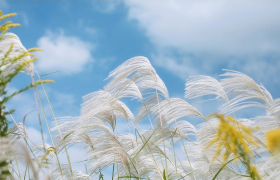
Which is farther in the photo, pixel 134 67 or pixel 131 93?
pixel 131 93

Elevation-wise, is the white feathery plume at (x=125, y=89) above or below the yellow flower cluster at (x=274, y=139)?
above

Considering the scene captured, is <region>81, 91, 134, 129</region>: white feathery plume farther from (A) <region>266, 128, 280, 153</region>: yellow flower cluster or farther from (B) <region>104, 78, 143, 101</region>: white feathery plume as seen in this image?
(A) <region>266, 128, 280, 153</region>: yellow flower cluster

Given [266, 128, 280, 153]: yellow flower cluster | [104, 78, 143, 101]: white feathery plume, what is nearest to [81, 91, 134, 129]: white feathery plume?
[104, 78, 143, 101]: white feathery plume

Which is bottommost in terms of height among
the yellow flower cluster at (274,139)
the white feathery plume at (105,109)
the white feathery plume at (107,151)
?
the yellow flower cluster at (274,139)

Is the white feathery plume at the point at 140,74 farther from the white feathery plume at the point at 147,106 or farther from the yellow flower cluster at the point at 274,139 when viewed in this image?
the yellow flower cluster at the point at 274,139

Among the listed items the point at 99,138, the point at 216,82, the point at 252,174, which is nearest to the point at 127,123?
the point at 99,138

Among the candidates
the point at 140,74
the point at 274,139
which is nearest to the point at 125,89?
the point at 140,74

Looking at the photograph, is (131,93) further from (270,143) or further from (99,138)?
(270,143)

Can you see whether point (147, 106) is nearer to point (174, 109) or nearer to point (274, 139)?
point (174, 109)

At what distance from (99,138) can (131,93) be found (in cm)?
60

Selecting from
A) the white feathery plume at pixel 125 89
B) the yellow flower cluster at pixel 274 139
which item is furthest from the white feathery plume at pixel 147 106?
the yellow flower cluster at pixel 274 139

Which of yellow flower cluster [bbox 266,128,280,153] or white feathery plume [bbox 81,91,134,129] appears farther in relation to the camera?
white feathery plume [bbox 81,91,134,129]

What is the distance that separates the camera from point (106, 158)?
2.61 meters

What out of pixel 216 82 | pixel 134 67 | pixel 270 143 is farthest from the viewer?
pixel 216 82
